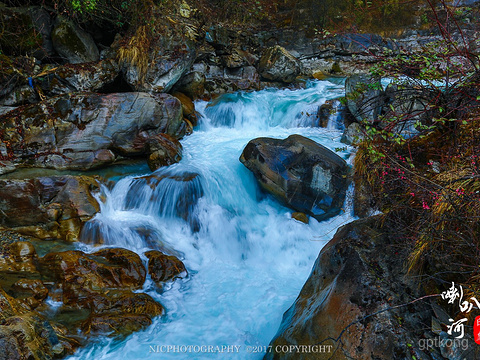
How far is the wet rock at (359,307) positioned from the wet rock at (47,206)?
4.33 metres

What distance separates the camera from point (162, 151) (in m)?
7.85

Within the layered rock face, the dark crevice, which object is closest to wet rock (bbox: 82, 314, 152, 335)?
the layered rock face

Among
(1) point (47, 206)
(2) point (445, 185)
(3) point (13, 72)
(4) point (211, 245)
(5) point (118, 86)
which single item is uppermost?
(2) point (445, 185)

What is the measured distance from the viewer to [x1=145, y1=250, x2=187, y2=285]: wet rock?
207 inches

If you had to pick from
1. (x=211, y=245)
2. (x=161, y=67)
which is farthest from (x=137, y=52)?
(x=211, y=245)

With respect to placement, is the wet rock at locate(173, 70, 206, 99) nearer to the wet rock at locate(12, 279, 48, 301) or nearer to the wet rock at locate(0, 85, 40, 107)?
the wet rock at locate(0, 85, 40, 107)

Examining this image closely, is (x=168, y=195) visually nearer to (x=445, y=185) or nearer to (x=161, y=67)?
(x=161, y=67)

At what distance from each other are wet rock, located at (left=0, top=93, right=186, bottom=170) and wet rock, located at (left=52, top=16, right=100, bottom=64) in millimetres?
1749

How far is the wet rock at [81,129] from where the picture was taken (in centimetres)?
714

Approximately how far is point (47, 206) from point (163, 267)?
Answer: 2.64m

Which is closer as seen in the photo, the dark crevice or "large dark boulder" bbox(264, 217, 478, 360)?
"large dark boulder" bbox(264, 217, 478, 360)

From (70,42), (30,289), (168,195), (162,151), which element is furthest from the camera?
(70,42)

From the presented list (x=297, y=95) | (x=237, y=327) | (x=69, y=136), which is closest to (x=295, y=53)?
(x=297, y=95)

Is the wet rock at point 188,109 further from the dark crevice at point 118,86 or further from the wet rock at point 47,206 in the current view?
the wet rock at point 47,206
